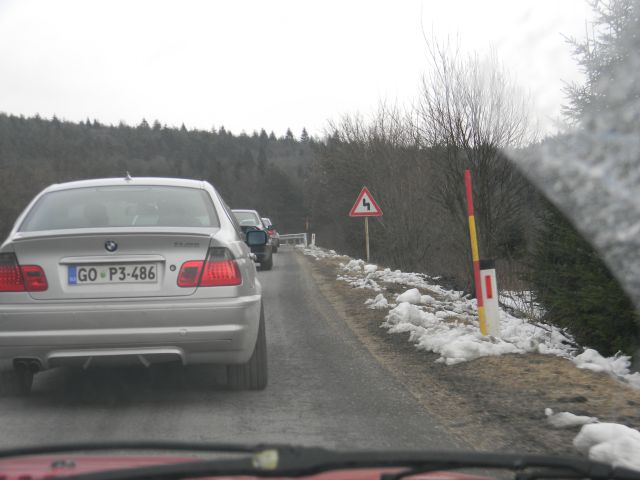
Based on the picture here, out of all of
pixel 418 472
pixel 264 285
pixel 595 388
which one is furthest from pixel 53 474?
pixel 264 285

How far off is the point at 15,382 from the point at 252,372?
Result: 1.62m

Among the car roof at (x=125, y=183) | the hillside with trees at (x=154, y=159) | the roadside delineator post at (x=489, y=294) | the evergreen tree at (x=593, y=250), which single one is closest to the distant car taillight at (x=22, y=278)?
the car roof at (x=125, y=183)

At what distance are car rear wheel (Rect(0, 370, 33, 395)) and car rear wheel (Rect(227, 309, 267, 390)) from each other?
1395 mm

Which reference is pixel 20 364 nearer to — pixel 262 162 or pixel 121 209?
pixel 121 209

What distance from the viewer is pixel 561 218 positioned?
9188mm

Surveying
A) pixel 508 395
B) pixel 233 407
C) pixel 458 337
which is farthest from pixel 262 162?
pixel 233 407

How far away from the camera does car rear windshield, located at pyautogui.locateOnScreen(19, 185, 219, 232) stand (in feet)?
15.8

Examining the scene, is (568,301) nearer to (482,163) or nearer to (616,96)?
(616,96)

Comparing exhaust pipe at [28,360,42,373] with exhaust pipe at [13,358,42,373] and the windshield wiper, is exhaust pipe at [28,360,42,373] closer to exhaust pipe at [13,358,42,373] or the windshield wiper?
exhaust pipe at [13,358,42,373]

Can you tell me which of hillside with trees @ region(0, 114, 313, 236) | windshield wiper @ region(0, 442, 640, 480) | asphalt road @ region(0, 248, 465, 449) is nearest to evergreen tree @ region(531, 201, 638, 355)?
asphalt road @ region(0, 248, 465, 449)

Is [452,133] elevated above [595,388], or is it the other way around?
[452,133]

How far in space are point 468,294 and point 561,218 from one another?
4.82 meters

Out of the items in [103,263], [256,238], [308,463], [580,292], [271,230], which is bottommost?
[580,292]

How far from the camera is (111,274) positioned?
14.5 ft
